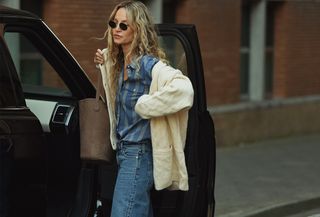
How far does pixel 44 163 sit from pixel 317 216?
13.4ft

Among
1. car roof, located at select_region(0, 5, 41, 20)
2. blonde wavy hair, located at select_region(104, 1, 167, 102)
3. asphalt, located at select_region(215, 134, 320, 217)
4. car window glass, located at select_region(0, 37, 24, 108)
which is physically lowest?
asphalt, located at select_region(215, 134, 320, 217)

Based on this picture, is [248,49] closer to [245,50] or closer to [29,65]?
[245,50]

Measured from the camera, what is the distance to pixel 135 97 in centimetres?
399

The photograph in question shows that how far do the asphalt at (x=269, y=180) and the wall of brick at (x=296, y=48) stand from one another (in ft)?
4.45

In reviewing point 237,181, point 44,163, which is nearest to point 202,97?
point 44,163

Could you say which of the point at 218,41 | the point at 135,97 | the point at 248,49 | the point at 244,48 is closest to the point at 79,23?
the point at 218,41

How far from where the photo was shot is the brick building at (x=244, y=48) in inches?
370

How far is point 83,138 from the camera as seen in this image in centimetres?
416

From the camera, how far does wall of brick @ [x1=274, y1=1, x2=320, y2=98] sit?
43.0ft

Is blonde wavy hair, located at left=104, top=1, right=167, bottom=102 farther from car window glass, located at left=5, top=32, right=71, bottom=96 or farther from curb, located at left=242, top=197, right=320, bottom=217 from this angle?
car window glass, located at left=5, top=32, right=71, bottom=96

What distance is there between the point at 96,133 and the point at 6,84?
557mm

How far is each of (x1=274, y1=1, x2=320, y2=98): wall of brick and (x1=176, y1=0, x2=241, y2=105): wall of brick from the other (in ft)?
4.92

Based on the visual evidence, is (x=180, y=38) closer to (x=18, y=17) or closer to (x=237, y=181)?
(x=18, y=17)

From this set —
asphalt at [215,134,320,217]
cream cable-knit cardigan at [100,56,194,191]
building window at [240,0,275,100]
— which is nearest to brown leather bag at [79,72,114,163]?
cream cable-knit cardigan at [100,56,194,191]
